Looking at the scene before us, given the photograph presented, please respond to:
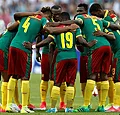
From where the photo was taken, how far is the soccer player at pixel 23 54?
14.0 meters

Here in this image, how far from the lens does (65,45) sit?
554 inches

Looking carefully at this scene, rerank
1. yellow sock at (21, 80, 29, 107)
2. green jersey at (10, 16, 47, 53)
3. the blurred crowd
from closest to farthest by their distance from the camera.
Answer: yellow sock at (21, 80, 29, 107), green jersey at (10, 16, 47, 53), the blurred crowd

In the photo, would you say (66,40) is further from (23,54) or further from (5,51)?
(5,51)

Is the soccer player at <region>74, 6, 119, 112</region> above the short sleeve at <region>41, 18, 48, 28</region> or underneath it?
underneath

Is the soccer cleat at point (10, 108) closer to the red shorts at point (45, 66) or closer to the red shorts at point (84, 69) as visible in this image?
the red shorts at point (45, 66)

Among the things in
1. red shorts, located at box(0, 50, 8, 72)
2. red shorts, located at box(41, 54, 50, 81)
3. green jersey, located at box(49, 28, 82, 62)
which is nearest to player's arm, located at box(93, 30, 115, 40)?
green jersey, located at box(49, 28, 82, 62)

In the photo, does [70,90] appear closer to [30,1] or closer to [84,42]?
[84,42]

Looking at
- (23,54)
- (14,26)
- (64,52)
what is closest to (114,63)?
(64,52)

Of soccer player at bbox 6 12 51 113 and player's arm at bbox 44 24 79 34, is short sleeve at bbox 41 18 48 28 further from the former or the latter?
player's arm at bbox 44 24 79 34

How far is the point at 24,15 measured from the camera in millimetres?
14125

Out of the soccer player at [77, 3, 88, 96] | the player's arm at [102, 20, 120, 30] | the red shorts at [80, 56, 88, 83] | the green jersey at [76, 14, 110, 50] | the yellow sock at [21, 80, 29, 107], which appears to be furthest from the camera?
the red shorts at [80, 56, 88, 83]

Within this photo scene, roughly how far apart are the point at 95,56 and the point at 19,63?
162cm

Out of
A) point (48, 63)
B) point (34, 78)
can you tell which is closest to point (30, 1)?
point (34, 78)

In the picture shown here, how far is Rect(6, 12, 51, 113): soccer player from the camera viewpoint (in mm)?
13984
